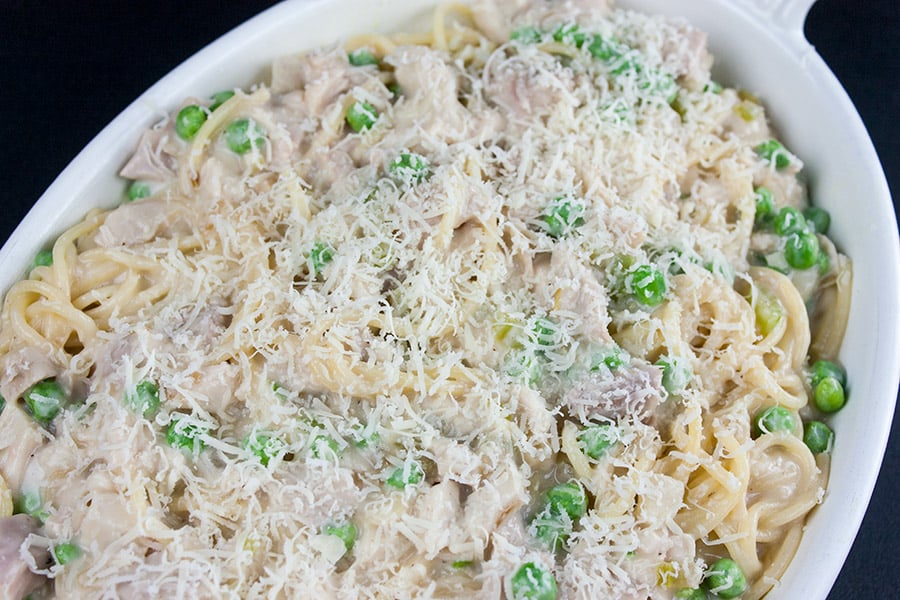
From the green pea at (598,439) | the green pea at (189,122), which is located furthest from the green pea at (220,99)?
the green pea at (598,439)

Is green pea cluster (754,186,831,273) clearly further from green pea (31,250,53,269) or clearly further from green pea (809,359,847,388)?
green pea (31,250,53,269)

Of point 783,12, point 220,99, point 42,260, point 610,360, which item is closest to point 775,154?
point 783,12

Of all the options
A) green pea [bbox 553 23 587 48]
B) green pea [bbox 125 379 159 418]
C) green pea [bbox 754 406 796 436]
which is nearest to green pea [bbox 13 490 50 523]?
green pea [bbox 125 379 159 418]

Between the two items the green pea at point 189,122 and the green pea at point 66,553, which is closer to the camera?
the green pea at point 66,553

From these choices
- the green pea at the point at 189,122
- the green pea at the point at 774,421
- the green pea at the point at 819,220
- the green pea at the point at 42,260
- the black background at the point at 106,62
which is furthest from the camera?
the black background at the point at 106,62

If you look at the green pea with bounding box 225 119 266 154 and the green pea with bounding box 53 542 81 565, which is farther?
the green pea with bounding box 225 119 266 154

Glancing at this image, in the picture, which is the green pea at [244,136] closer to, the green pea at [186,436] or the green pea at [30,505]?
the green pea at [186,436]
